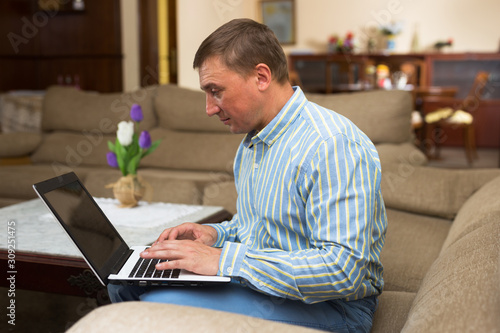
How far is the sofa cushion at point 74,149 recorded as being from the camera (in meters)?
3.47

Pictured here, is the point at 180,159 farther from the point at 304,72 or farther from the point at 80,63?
the point at 304,72

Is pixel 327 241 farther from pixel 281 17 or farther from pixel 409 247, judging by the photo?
pixel 281 17

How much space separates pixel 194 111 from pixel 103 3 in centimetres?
258

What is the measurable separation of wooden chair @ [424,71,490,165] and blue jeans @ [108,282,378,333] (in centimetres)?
530

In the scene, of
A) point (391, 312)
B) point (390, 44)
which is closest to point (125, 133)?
point (391, 312)

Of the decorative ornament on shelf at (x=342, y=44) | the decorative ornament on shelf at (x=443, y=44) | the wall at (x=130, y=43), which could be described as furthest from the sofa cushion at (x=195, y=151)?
the decorative ornament on shelf at (x=443, y=44)

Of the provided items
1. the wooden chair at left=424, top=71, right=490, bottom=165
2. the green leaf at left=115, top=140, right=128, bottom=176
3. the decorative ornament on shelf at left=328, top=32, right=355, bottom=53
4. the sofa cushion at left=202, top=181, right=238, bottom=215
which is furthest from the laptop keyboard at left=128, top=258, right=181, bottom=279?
the decorative ornament on shelf at left=328, top=32, right=355, bottom=53

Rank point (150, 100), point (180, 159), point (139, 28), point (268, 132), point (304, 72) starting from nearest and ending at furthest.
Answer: point (268, 132)
point (180, 159)
point (150, 100)
point (139, 28)
point (304, 72)

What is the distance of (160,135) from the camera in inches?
136

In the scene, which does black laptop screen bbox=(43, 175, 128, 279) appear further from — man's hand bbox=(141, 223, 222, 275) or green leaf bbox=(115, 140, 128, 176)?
green leaf bbox=(115, 140, 128, 176)

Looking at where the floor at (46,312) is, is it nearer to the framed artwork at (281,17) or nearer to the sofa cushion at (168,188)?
the sofa cushion at (168,188)

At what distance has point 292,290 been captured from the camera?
38.9 inches

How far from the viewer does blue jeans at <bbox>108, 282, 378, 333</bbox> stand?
3.39ft

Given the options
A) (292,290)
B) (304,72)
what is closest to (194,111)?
(292,290)
